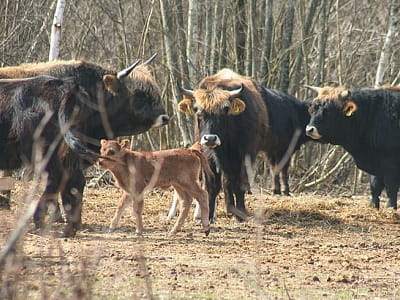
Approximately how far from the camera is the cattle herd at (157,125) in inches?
401

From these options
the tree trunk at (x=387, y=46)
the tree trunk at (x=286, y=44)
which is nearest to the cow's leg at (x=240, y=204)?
the tree trunk at (x=387, y=46)

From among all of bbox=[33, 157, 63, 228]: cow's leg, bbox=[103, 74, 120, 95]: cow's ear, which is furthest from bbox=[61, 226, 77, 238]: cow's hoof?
bbox=[103, 74, 120, 95]: cow's ear

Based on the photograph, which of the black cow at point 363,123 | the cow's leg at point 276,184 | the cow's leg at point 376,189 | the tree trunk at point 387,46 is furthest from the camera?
the tree trunk at point 387,46

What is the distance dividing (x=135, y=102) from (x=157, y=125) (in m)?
0.44

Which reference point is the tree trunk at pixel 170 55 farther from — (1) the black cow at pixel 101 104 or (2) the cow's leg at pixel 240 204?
(2) the cow's leg at pixel 240 204

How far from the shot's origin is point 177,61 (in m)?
18.5

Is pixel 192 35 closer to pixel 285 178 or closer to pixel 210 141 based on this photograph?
pixel 285 178

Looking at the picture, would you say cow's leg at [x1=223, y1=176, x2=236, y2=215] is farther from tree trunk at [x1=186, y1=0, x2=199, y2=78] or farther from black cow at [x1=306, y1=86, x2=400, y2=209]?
tree trunk at [x1=186, y1=0, x2=199, y2=78]

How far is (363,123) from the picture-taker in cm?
1524

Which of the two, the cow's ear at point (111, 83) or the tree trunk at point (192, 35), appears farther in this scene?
the tree trunk at point (192, 35)

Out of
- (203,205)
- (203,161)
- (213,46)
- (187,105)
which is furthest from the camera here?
(213,46)

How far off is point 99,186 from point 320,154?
16.7ft

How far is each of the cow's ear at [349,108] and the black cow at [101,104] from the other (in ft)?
11.4

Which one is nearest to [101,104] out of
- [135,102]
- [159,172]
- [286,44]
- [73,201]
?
[159,172]
